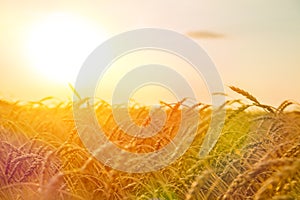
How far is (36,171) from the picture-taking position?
2.07 m

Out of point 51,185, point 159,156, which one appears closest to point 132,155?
point 159,156

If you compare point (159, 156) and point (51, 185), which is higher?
point (51, 185)

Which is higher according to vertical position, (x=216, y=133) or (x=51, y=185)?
(x=51, y=185)

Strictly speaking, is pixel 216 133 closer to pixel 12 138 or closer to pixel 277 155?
pixel 277 155

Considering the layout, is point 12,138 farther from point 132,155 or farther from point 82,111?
point 132,155

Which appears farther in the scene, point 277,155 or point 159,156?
point 159,156

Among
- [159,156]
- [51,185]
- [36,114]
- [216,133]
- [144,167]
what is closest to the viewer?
[51,185]

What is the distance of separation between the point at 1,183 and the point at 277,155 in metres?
1.13

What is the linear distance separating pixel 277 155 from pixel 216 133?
1.56 feet

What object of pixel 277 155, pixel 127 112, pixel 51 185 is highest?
pixel 51 185

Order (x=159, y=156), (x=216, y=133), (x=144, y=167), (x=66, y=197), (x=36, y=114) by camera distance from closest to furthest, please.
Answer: (x=66, y=197) → (x=144, y=167) → (x=159, y=156) → (x=216, y=133) → (x=36, y=114)

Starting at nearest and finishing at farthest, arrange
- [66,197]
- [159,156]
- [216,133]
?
[66,197], [159,156], [216,133]

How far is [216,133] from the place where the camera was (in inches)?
88.4

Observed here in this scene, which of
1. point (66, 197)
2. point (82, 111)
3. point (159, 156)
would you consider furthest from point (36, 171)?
point (82, 111)
